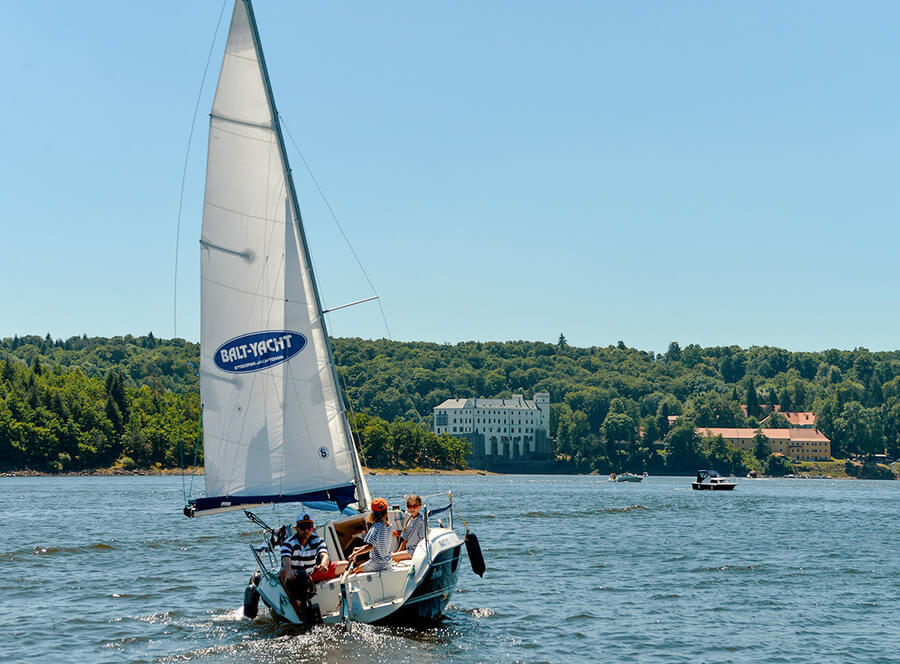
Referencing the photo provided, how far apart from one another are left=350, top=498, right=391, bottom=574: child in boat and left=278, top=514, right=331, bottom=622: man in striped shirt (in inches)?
45.1

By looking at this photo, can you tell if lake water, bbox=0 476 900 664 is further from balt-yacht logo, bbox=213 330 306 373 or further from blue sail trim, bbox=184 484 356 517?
balt-yacht logo, bbox=213 330 306 373

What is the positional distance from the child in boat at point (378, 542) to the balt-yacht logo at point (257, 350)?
4.22 meters

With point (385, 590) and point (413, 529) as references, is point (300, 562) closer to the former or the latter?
point (385, 590)

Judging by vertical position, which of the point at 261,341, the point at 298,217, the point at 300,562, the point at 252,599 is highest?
the point at 298,217

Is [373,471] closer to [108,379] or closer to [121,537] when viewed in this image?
[108,379]

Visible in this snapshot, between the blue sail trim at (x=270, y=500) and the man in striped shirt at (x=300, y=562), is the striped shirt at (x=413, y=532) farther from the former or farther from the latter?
the man in striped shirt at (x=300, y=562)

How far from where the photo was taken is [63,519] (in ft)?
202

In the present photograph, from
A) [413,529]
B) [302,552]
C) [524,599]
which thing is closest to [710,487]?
[524,599]

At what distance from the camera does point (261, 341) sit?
2483 centimetres

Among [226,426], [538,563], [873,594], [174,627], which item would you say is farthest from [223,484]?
[873,594]

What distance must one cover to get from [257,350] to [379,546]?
5452 mm

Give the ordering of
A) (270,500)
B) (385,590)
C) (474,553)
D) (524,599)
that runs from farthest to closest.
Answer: (524,599), (474,553), (270,500), (385,590)

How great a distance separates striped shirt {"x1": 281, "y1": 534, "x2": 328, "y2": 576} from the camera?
23000 millimetres

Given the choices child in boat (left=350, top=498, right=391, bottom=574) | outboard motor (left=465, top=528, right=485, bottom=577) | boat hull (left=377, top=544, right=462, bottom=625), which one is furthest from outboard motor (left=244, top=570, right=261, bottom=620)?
outboard motor (left=465, top=528, right=485, bottom=577)
